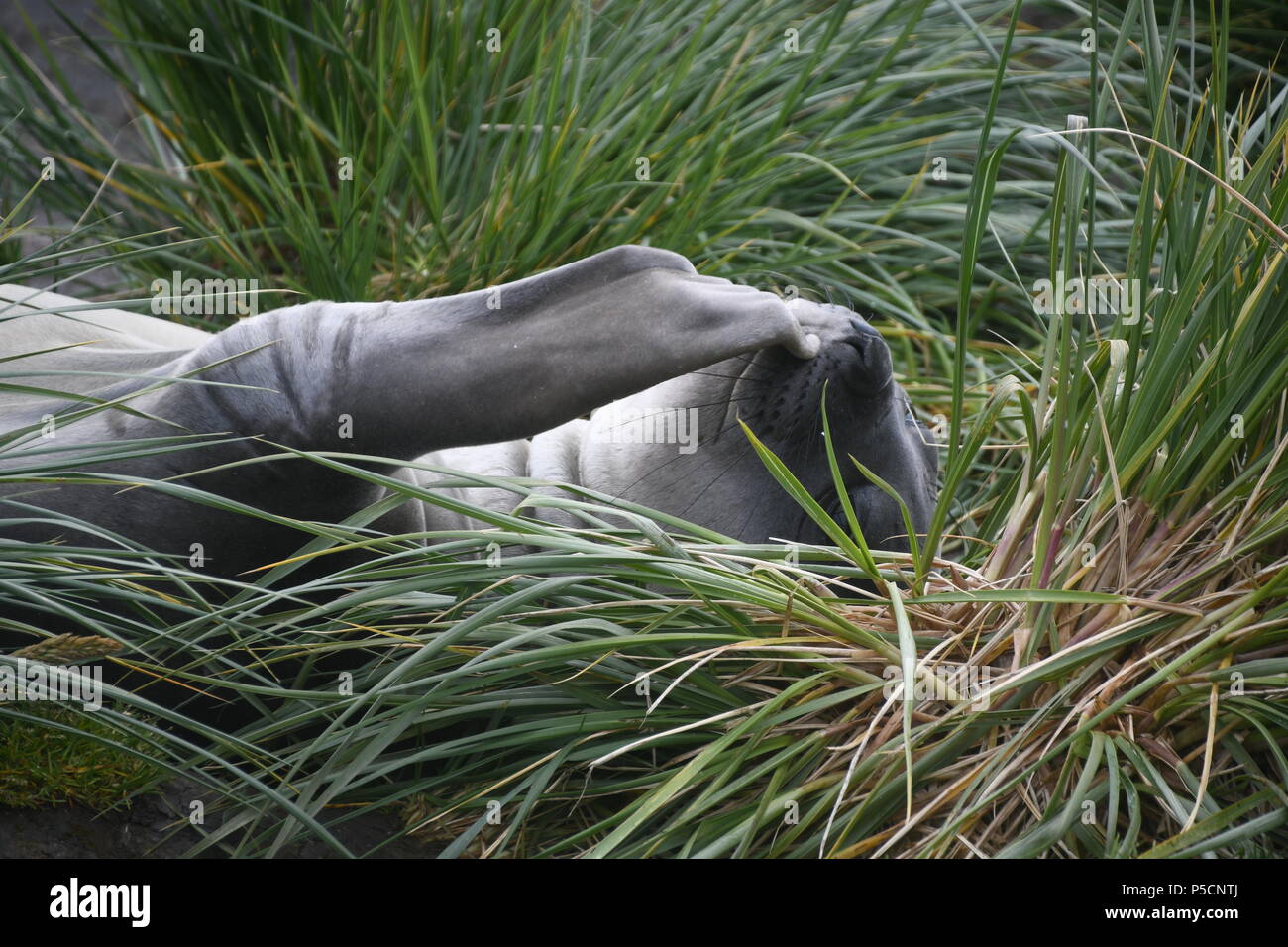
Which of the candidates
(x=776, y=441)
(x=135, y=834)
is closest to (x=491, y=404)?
(x=776, y=441)

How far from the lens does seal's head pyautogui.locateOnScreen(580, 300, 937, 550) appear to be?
218cm

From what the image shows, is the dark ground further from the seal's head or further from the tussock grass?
the seal's head

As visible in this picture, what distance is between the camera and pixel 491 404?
194 cm

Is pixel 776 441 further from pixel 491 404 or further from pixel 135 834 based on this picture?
pixel 135 834

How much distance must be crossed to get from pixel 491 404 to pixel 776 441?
0.54 metres

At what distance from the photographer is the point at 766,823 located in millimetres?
1913

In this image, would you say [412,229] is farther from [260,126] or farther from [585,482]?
[585,482]

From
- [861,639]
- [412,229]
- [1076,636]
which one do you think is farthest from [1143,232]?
[412,229]

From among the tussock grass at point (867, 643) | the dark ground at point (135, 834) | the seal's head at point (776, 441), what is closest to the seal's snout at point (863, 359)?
the seal's head at point (776, 441)

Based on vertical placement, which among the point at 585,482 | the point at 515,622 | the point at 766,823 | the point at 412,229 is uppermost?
the point at 412,229

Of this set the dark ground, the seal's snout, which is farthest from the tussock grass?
the seal's snout

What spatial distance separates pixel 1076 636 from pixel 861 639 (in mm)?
313

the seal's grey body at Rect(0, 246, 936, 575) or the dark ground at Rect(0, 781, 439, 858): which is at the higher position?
the seal's grey body at Rect(0, 246, 936, 575)
